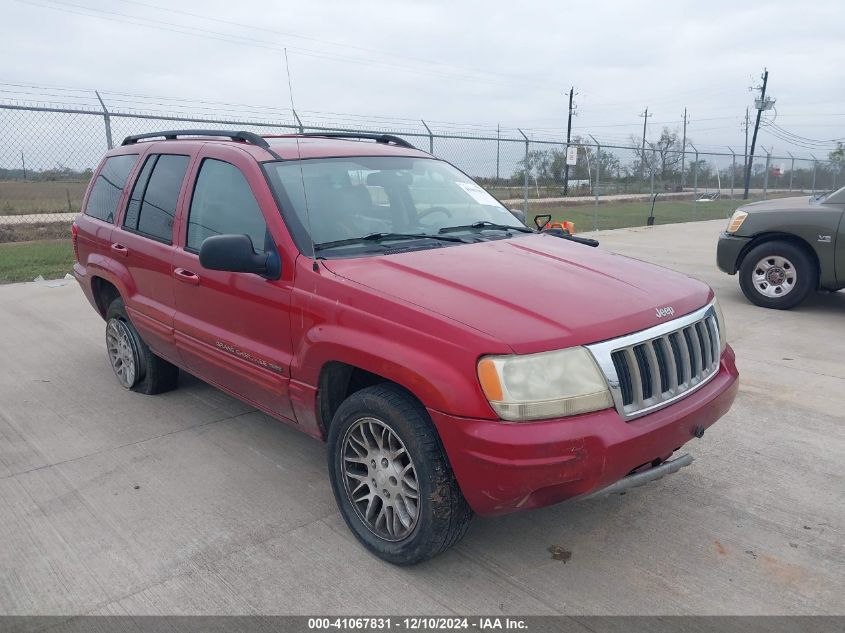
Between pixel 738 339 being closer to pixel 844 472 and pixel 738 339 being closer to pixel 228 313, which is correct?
pixel 844 472

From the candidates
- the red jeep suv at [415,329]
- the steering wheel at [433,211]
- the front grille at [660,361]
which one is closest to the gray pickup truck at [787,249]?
the red jeep suv at [415,329]

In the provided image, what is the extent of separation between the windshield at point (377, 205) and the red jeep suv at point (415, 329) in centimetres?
1

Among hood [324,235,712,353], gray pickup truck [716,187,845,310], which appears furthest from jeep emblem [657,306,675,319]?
gray pickup truck [716,187,845,310]

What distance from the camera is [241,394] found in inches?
151

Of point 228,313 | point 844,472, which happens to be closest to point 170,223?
point 228,313

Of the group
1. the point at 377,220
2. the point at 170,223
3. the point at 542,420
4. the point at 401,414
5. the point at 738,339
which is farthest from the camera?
the point at 738,339

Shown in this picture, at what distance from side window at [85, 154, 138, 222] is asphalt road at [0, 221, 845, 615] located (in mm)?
1357

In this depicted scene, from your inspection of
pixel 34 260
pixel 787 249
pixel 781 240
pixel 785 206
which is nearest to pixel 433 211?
pixel 787 249

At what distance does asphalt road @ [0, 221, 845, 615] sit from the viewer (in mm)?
2766

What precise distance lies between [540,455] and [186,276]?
2413 millimetres

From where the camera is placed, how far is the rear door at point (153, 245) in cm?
422

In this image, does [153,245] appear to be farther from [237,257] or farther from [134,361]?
[237,257]

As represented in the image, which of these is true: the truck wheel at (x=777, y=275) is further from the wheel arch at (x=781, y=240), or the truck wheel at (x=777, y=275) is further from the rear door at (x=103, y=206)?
the rear door at (x=103, y=206)

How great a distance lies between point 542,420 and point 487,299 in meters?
0.55
